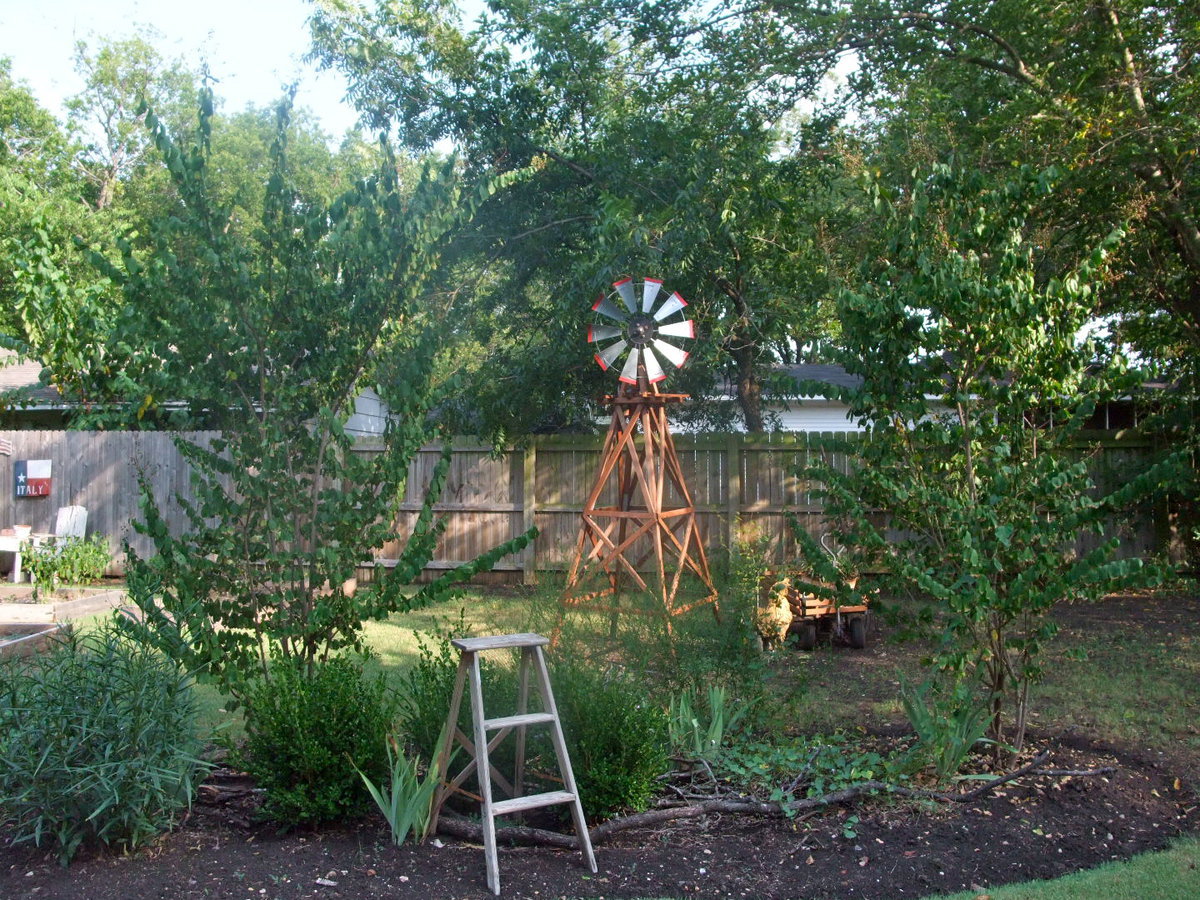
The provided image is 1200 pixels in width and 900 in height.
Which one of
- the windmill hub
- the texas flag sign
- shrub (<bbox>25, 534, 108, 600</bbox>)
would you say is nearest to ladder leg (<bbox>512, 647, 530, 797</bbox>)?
the windmill hub

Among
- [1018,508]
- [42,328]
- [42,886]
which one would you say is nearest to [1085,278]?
[1018,508]

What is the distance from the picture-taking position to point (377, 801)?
13.6ft

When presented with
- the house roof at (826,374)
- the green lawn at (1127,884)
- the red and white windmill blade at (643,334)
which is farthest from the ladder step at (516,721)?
the house roof at (826,374)

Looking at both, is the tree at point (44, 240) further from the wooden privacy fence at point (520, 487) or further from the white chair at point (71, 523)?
the white chair at point (71, 523)

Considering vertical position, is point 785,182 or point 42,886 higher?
point 785,182

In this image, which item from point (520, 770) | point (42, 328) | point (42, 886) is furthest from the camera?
point (42, 328)

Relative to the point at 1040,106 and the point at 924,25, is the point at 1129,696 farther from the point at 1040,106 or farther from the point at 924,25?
the point at 924,25

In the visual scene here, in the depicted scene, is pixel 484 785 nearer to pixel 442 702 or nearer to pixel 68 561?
pixel 442 702

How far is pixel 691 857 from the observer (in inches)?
165

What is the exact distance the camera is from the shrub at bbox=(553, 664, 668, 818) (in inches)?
175

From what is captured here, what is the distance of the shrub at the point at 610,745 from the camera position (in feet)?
14.6

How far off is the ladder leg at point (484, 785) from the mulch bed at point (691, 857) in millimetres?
67

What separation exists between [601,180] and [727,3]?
218 cm

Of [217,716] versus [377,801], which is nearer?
[377,801]
